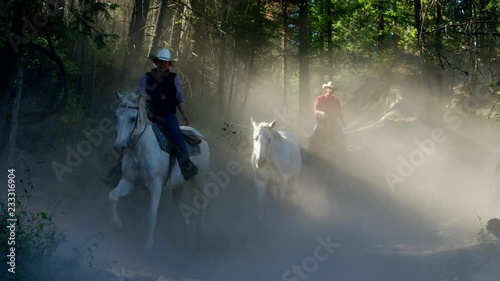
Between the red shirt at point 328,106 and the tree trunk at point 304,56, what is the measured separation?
7500 mm

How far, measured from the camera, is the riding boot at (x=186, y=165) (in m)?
11.0

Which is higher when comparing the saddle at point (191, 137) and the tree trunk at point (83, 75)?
the tree trunk at point (83, 75)

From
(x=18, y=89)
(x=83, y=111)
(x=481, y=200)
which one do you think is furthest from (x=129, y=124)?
(x=481, y=200)

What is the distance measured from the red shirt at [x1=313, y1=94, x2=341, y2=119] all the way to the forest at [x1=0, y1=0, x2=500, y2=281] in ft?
6.42

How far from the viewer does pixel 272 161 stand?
1338cm

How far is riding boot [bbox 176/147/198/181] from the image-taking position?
36.0 feet

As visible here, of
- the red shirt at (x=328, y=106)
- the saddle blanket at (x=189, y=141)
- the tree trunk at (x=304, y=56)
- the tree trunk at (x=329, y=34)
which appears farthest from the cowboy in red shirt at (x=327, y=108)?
the tree trunk at (x=329, y=34)

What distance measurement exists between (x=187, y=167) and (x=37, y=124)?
5.02 metres

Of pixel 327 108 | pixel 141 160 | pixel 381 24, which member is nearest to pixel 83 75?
pixel 141 160

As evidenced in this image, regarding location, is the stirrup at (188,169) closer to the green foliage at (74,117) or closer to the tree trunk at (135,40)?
the green foliage at (74,117)

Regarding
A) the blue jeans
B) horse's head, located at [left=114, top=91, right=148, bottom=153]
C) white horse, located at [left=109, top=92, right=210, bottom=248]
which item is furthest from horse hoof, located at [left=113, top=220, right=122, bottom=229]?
the blue jeans

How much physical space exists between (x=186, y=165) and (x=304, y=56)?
13.5m

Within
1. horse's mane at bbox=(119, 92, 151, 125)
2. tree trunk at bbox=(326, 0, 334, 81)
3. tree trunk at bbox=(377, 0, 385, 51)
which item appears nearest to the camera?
horse's mane at bbox=(119, 92, 151, 125)

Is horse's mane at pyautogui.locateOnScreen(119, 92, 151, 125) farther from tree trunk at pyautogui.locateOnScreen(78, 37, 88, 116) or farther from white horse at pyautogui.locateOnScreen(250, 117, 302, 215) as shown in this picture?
tree trunk at pyautogui.locateOnScreen(78, 37, 88, 116)
